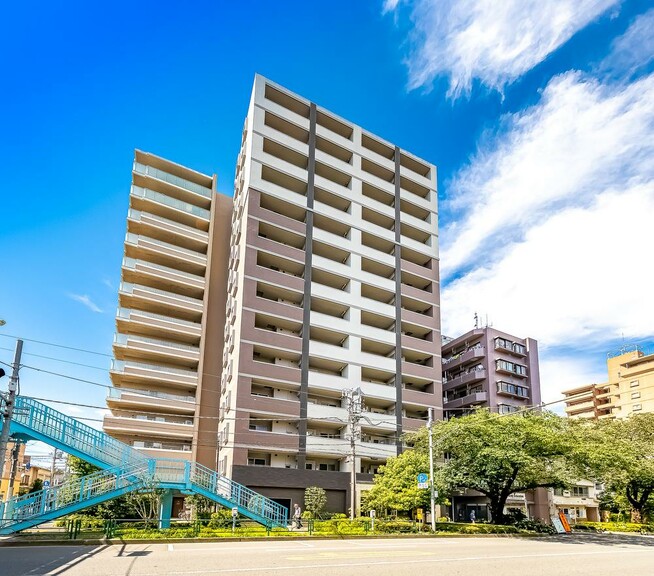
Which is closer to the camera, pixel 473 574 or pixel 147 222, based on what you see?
pixel 473 574

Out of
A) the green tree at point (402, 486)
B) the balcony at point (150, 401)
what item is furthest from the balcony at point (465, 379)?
the balcony at point (150, 401)

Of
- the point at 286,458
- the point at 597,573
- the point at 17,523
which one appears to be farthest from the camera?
the point at 286,458

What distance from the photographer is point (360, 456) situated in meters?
44.7

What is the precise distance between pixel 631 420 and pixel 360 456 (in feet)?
103

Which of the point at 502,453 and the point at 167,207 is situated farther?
the point at 167,207

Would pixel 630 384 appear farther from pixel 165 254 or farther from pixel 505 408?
pixel 165 254

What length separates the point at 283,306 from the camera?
151 ft

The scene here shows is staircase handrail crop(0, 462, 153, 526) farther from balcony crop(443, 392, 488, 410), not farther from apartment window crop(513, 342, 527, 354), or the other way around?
apartment window crop(513, 342, 527, 354)

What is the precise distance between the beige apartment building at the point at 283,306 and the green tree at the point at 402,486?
17.5 feet

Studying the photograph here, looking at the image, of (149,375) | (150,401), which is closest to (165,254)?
(149,375)

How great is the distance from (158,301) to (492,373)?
38.4 m

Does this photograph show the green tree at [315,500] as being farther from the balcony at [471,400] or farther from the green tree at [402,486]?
the balcony at [471,400]

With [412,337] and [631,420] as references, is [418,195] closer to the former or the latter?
[412,337]

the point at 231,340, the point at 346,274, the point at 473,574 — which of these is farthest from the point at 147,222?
the point at 473,574
